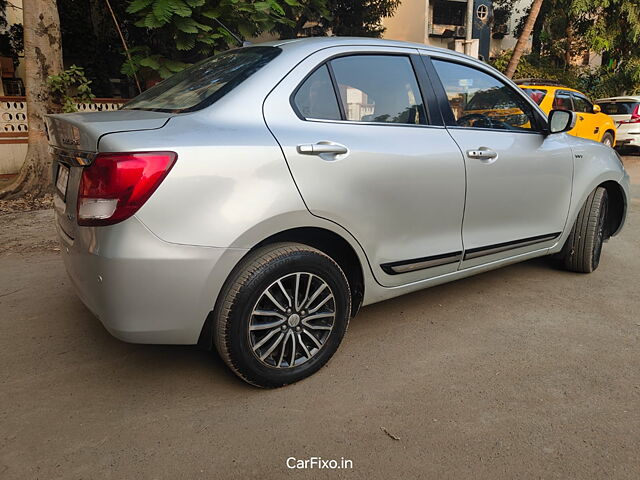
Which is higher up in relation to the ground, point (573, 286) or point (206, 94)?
point (206, 94)

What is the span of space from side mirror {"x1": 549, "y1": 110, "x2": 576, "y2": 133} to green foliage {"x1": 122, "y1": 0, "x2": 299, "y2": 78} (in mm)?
4186

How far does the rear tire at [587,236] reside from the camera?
392 cm

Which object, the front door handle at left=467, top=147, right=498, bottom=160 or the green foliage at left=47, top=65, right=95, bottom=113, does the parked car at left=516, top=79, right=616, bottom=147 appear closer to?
the front door handle at left=467, top=147, right=498, bottom=160

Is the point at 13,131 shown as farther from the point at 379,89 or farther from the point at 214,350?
the point at 379,89

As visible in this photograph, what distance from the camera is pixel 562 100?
10789 mm

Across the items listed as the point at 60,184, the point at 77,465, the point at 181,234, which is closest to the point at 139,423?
the point at 77,465

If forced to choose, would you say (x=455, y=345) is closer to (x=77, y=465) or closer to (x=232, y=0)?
(x=77, y=465)

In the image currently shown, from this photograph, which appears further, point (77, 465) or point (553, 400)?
point (553, 400)

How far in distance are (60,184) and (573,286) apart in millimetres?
3606

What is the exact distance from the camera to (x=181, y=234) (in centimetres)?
204

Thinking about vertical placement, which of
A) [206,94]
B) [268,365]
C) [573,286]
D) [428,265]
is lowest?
[573,286]

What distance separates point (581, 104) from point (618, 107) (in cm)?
323

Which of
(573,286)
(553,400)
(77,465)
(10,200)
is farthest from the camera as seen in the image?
(10,200)

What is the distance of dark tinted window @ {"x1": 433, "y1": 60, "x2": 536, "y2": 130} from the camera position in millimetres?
3086
